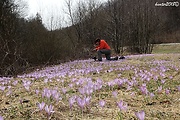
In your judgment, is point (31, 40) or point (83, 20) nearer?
point (31, 40)

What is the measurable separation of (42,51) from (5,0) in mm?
5018

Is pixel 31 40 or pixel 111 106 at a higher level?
pixel 31 40

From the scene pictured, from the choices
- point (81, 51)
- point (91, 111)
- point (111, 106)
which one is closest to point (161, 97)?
point (111, 106)

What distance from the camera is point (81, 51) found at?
74.6 feet

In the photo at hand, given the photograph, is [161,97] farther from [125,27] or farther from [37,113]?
[125,27]

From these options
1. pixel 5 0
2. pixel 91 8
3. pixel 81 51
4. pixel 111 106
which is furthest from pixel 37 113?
pixel 91 8

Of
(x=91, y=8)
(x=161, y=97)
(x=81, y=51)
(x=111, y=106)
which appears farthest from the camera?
(x=91, y=8)

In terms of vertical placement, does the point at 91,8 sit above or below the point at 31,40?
above

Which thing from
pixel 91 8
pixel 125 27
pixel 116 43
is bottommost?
pixel 116 43

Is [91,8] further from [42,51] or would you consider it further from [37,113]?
[37,113]

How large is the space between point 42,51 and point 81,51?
4777 millimetres

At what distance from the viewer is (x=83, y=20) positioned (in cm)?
2862

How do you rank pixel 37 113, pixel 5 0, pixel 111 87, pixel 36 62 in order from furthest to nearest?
pixel 36 62 → pixel 5 0 → pixel 111 87 → pixel 37 113

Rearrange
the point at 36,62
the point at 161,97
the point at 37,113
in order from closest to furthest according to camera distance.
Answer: the point at 37,113 < the point at 161,97 < the point at 36,62
